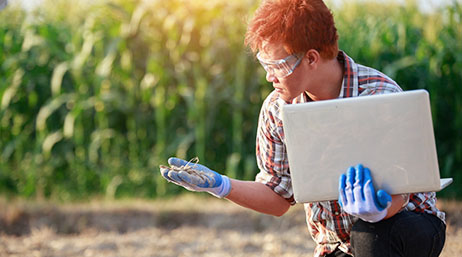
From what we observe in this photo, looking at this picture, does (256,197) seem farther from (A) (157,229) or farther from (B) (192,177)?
(A) (157,229)

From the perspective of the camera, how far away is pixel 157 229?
10.8 ft

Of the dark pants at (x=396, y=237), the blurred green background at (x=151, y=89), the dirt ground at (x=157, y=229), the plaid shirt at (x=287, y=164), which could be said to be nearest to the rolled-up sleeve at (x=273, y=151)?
the plaid shirt at (x=287, y=164)

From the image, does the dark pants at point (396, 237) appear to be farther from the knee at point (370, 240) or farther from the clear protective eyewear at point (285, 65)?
the clear protective eyewear at point (285, 65)

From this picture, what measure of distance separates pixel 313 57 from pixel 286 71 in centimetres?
7

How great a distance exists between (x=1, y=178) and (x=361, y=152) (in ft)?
9.63

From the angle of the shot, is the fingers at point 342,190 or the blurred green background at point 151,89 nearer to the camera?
the fingers at point 342,190

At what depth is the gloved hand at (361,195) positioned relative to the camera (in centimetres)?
147

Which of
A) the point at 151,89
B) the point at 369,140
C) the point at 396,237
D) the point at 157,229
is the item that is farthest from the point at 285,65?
the point at 151,89

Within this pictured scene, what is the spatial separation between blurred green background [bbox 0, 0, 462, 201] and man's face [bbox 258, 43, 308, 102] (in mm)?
1990

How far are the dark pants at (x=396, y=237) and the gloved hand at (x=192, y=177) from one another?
0.34 meters

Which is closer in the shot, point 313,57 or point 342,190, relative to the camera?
point 342,190

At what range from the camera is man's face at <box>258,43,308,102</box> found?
1.61 metres

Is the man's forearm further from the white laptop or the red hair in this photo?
the red hair

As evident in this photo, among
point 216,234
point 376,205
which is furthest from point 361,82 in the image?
point 216,234
